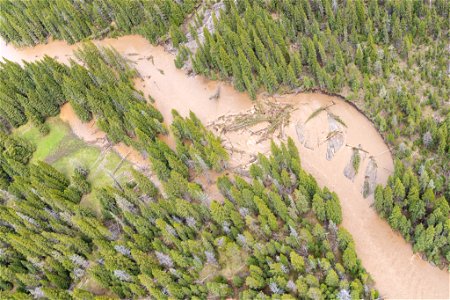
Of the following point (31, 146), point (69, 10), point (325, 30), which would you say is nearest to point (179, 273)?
point (31, 146)

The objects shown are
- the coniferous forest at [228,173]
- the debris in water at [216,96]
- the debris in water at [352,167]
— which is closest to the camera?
the coniferous forest at [228,173]

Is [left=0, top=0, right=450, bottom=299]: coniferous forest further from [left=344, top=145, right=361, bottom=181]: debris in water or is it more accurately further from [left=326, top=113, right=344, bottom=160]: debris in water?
[left=344, top=145, right=361, bottom=181]: debris in water

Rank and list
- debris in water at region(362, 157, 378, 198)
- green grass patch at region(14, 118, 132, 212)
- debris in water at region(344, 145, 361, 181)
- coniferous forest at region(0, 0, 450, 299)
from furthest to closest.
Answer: green grass patch at region(14, 118, 132, 212) → debris in water at region(344, 145, 361, 181) → debris in water at region(362, 157, 378, 198) → coniferous forest at region(0, 0, 450, 299)

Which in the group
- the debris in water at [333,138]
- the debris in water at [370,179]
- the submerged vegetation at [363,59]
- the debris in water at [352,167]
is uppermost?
the submerged vegetation at [363,59]

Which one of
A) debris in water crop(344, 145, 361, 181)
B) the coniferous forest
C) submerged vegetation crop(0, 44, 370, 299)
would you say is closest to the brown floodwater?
debris in water crop(344, 145, 361, 181)

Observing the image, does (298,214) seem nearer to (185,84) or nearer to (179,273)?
(179,273)

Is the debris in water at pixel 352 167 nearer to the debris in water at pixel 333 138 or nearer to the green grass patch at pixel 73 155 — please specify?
the debris in water at pixel 333 138

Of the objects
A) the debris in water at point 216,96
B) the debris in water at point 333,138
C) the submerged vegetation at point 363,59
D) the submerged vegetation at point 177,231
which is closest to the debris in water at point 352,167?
the debris in water at point 333,138
